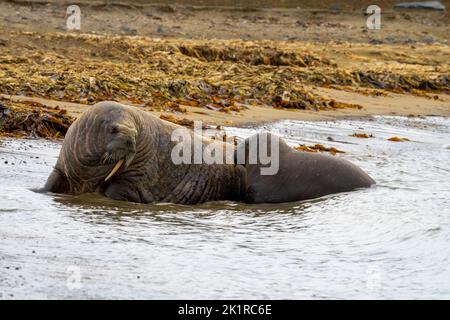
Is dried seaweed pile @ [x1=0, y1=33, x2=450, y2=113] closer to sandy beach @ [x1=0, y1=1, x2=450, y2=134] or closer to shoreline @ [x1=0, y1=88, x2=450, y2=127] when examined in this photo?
sandy beach @ [x1=0, y1=1, x2=450, y2=134]

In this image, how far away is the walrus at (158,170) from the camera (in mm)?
7859

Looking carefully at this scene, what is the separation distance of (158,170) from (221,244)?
1776mm

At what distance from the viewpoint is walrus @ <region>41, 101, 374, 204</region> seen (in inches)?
309

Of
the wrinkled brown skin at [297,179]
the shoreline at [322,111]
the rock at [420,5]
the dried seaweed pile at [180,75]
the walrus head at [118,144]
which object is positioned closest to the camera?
the walrus head at [118,144]

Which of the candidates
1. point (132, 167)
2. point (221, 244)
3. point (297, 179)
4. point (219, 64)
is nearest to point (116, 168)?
point (132, 167)

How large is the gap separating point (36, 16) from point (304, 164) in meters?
16.1

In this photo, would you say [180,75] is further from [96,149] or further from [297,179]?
[96,149]

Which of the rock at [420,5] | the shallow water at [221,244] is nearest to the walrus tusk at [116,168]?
the shallow water at [221,244]

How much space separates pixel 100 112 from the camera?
→ 7.89m

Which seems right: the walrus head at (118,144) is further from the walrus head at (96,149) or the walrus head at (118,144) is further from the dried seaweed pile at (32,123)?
the dried seaweed pile at (32,123)

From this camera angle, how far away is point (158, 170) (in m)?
8.34

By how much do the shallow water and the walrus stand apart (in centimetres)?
17
